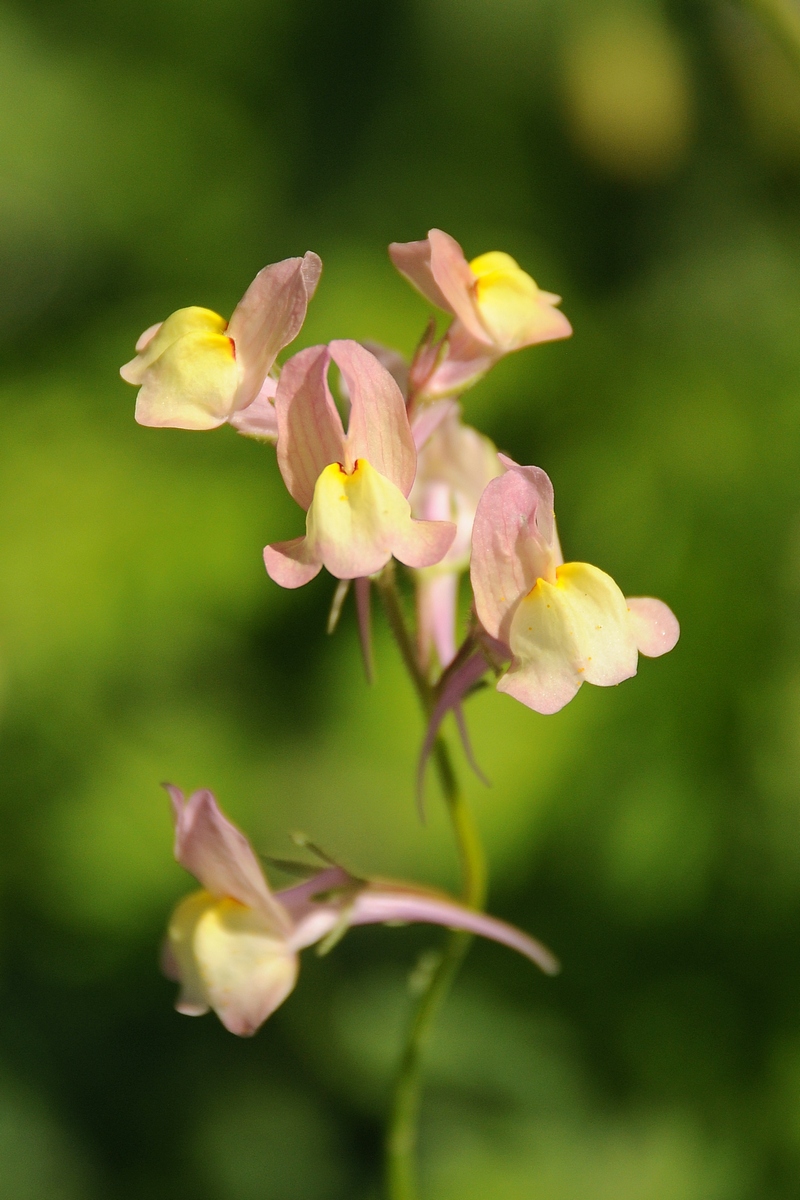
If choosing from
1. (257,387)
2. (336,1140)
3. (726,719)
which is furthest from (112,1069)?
(257,387)

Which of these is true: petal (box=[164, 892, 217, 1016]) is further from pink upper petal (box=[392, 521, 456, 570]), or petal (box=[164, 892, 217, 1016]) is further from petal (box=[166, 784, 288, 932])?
pink upper petal (box=[392, 521, 456, 570])

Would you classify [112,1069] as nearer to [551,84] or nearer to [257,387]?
[257,387]

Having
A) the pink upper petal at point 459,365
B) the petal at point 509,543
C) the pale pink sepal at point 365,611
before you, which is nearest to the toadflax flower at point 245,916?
the pale pink sepal at point 365,611

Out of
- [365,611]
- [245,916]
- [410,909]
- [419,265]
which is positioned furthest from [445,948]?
[419,265]

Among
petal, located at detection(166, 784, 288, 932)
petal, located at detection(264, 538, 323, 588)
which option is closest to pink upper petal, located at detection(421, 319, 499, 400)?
petal, located at detection(264, 538, 323, 588)

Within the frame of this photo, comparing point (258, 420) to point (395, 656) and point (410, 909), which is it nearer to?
point (410, 909)

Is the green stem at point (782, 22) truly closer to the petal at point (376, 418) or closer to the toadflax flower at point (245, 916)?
the petal at point (376, 418)
